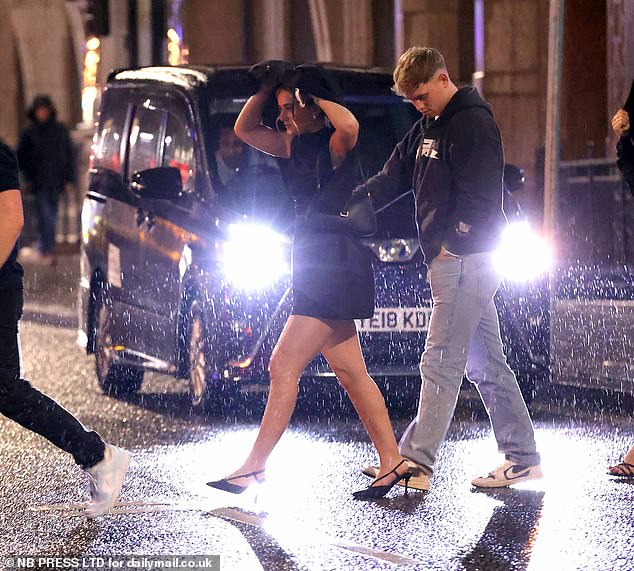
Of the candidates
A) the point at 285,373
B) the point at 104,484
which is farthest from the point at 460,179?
the point at 104,484

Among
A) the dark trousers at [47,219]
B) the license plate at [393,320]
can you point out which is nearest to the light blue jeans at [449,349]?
the license plate at [393,320]

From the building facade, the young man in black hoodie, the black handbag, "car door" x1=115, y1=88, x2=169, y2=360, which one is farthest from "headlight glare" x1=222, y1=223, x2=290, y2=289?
the building facade

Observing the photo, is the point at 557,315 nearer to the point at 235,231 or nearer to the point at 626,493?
the point at 235,231

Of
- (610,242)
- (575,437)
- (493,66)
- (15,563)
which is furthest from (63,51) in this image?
(15,563)

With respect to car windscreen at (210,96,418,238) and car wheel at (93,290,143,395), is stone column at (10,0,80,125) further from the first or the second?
car windscreen at (210,96,418,238)

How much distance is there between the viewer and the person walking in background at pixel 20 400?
24.1 ft

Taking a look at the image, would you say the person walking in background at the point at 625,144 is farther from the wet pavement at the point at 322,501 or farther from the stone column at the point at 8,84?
the stone column at the point at 8,84

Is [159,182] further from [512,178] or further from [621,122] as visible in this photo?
[621,122]

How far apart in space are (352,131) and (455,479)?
1648 millimetres

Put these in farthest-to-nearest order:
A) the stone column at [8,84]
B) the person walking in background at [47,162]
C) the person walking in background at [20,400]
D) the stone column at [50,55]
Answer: the stone column at [8,84] → the stone column at [50,55] → the person walking in background at [47,162] → the person walking in background at [20,400]

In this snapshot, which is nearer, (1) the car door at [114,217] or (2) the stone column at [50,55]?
(1) the car door at [114,217]

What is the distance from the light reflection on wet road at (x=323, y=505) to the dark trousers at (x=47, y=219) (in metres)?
14.1

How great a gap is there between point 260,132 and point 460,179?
2.96ft

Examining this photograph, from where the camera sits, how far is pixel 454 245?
801cm
